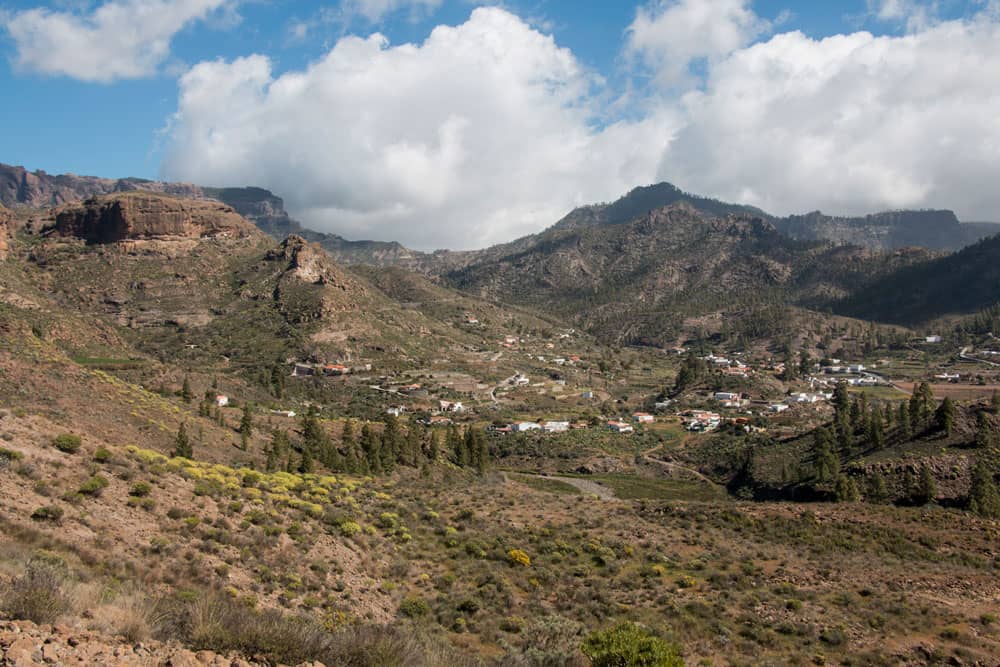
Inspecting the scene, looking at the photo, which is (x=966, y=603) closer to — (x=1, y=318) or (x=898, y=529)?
(x=898, y=529)

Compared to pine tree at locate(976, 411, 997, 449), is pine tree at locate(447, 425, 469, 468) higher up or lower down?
lower down

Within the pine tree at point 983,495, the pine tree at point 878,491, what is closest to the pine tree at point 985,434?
the pine tree at point 983,495

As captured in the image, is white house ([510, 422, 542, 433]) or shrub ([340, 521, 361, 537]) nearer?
shrub ([340, 521, 361, 537])

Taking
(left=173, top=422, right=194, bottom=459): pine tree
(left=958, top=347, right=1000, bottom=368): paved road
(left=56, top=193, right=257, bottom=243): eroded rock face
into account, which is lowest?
(left=173, top=422, right=194, bottom=459): pine tree

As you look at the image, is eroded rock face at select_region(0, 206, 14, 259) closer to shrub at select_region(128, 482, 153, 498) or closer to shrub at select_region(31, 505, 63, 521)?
shrub at select_region(128, 482, 153, 498)

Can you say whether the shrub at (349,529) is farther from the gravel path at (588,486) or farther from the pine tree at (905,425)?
the pine tree at (905,425)

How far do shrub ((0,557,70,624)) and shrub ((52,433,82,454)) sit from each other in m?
10.1

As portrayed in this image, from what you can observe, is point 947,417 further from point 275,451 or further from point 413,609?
point 275,451

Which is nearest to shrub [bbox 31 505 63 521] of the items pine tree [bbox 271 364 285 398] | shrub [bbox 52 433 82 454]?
shrub [bbox 52 433 82 454]

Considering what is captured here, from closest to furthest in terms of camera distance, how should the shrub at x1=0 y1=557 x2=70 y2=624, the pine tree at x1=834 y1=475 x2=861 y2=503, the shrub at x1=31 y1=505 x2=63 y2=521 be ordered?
the shrub at x1=0 y1=557 x2=70 y2=624 < the shrub at x1=31 y1=505 x2=63 y2=521 < the pine tree at x1=834 y1=475 x2=861 y2=503

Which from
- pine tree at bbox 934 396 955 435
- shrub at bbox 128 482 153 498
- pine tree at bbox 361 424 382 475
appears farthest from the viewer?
pine tree at bbox 934 396 955 435

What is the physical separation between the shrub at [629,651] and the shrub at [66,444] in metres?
15.3

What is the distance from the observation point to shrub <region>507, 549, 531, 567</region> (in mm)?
20062

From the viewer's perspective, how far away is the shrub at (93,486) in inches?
568
